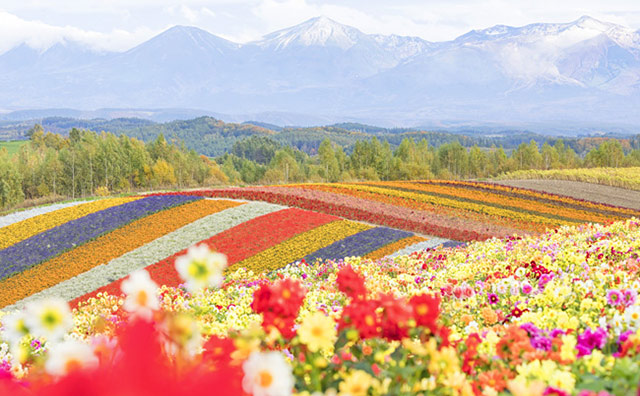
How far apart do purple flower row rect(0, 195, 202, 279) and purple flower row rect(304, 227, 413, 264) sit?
7063 millimetres

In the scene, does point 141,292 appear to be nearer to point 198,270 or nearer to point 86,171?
point 198,270

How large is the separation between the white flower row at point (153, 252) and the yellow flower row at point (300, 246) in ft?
8.44

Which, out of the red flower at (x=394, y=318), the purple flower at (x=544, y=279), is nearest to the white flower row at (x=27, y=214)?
the purple flower at (x=544, y=279)

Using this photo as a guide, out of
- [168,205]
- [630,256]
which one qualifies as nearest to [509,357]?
[630,256]

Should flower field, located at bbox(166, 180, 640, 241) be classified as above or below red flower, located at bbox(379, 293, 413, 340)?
below

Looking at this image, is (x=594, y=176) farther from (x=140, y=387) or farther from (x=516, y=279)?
(x=140, y=387)

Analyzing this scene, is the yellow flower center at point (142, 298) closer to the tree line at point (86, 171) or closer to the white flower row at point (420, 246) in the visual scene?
the white flower row at point (420, 246)

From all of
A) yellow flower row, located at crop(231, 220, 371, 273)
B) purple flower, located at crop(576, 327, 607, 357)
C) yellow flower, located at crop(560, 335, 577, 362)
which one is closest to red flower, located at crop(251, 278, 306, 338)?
yellow flower, located at crop(560, 335, 577, 362)

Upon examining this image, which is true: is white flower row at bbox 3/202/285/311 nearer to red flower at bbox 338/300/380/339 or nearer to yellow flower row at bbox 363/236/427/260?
yellow flower row at bbox 363/236/427/260

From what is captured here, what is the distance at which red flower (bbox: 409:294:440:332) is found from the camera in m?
2.78

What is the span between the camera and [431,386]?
96.7 inches

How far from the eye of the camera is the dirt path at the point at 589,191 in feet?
104

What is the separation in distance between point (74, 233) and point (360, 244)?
9762 mm

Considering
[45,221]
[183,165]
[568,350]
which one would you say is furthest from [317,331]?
[183,165]
